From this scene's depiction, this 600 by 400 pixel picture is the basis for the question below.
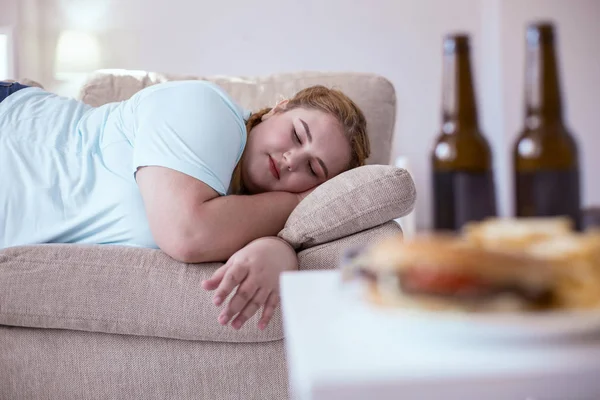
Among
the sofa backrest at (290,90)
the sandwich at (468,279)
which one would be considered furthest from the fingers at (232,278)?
the sofa backrest at (290,90)

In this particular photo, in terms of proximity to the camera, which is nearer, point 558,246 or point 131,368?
point 558,246

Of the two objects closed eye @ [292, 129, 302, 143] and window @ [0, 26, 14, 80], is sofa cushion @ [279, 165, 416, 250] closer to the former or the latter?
closed eye @ [292, 129, 302, 143]

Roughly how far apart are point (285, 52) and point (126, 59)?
1081 millimetres

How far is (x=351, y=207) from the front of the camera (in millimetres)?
1538

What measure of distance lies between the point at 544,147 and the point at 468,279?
20 centimetres

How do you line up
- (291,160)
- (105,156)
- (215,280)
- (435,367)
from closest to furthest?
(435,367) < (215,280) < (291,160) < (105,156)

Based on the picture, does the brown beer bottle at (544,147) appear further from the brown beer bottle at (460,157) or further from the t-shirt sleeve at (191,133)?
the t-shirt sleeve at (191,133)

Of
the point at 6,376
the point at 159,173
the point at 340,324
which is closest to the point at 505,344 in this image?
the point at 340,324

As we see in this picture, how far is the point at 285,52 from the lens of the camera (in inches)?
203

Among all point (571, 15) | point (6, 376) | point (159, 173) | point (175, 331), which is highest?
point (571, 15)

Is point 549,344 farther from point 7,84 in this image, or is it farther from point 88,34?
point 88,34

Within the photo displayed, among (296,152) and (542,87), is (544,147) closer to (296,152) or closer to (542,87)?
(542,87)

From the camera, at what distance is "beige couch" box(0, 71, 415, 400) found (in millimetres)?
1478

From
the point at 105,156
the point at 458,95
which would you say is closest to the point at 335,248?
the point at 105,156
